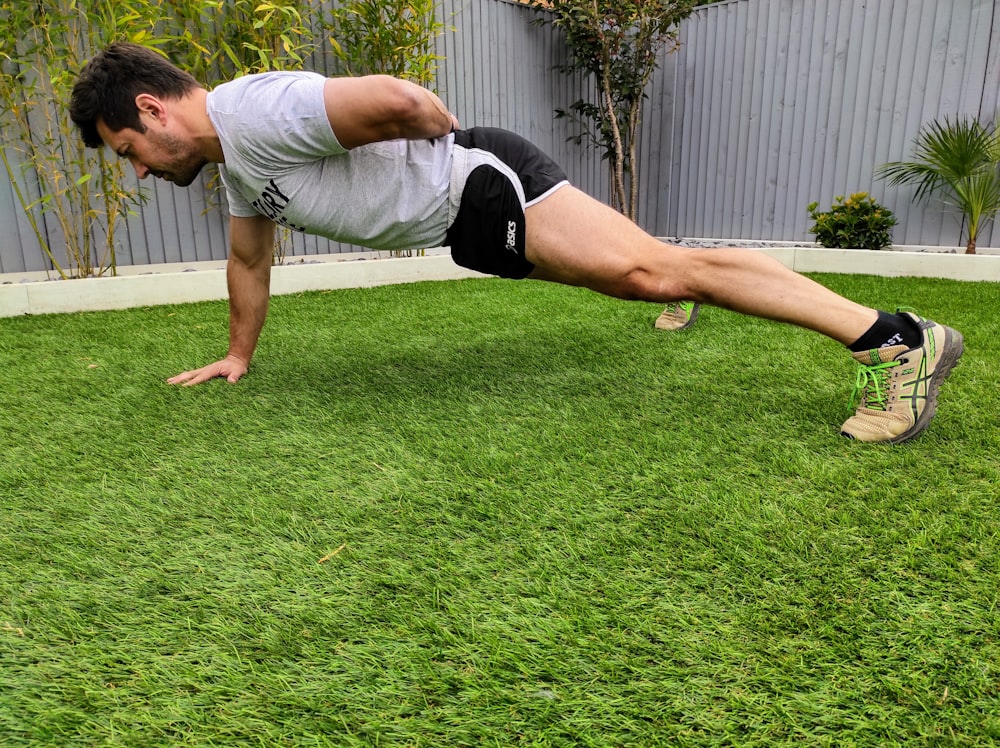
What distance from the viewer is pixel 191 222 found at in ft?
13.1

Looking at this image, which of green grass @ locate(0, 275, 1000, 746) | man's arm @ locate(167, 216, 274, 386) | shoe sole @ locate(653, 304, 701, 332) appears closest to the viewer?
green grass @ locate(0, 275, 1000, 746)

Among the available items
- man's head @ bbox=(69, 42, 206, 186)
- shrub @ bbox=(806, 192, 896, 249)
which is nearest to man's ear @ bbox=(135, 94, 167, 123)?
man's head @ bbox=(69, 42, 206, 186)

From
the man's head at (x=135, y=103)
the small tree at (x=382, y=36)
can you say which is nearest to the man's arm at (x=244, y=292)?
the man's head at (x=135, y=103)

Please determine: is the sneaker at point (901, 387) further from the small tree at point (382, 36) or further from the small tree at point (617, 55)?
the small tree at point (617, 55)

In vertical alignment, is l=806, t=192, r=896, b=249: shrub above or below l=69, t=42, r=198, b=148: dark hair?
below

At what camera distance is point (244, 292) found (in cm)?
196

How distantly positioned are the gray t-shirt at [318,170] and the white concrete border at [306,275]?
195cm

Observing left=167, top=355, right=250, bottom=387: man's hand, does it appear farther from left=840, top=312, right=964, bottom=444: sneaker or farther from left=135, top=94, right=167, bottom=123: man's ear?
left=840, top=312, right=964, bottom=444: sneaker

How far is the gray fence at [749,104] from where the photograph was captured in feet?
14.7

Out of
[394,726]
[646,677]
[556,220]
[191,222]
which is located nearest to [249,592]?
[394,726]

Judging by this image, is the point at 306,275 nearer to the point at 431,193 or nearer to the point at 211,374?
the point at 211,374

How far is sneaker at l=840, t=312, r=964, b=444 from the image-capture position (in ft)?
4.57

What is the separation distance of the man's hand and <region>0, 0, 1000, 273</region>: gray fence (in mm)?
2343

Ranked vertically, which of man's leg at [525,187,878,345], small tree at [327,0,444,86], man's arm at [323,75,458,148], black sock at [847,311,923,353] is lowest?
black sock at [847,311,923,353]
